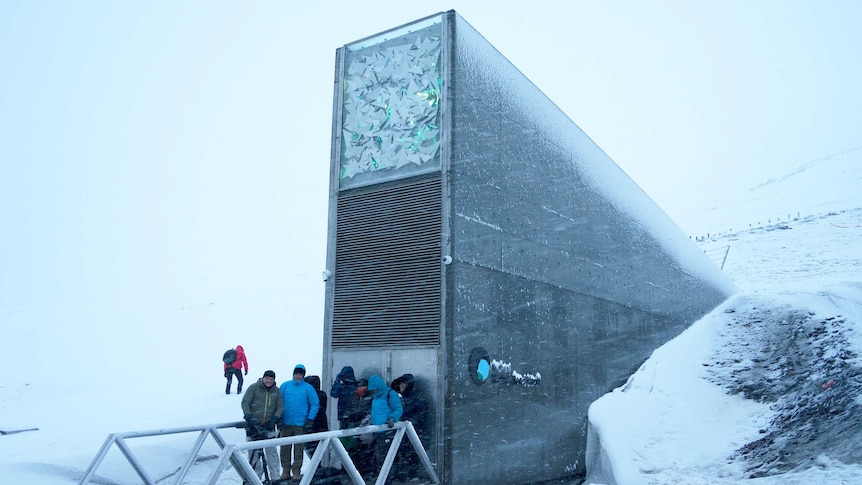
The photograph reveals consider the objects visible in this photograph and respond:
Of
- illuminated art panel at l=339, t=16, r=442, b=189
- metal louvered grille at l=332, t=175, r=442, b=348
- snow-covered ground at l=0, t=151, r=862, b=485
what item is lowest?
snow-covered ground at l=0, t=151, r=862, b=485

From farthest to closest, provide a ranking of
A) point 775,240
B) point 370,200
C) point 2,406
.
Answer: point 775,240
point 2,406
point 370,200

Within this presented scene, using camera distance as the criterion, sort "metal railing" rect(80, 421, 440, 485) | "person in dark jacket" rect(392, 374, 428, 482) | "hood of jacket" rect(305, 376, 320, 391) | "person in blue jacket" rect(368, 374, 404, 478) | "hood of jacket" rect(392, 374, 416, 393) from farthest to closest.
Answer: "hood of jacket" rect(305, 376, 320, 391), "hood of jacket" rect(392, 374, 416, 393), "person in dark jacket" rect(392, 374, 428, 482), "person in blue jacket" rect(368, 374, 404, 478), "metal railing" rect(80, 421, 440, 485)

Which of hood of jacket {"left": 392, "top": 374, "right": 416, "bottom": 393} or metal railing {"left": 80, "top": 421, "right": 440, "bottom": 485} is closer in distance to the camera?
metal railing {"left": 80, "top": 421, "right": 440, "bottom": 485}

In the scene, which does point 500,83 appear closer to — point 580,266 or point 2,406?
point 580,266

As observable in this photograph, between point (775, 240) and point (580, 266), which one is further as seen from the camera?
point (775, 240)

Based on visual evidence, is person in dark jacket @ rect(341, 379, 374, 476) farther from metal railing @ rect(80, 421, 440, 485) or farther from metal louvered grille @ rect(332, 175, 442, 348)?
metal louvered grille @ rect(332, 175, 442, 348)

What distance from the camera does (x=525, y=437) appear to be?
8.72 meters

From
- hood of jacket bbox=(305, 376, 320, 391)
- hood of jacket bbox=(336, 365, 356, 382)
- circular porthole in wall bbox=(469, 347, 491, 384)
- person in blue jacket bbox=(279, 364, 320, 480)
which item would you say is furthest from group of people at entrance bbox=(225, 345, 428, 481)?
circular porthole in wall bbox=(469, 347, 491, 384)

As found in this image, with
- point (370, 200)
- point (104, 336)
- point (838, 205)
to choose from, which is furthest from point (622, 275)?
point (838, 205)

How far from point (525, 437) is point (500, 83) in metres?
4.70

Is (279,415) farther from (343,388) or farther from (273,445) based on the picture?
(273,445)

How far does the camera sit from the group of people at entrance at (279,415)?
6965 millimetres

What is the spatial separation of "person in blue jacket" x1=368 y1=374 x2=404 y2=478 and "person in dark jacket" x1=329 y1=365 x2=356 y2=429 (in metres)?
0.53

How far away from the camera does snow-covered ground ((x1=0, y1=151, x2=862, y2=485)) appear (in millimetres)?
7305
